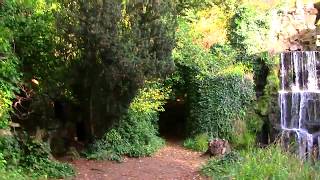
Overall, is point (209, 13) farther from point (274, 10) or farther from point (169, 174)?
point (169, 174)

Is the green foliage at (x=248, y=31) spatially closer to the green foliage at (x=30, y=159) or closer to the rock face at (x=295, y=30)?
the rock face at (x=295, y=30)

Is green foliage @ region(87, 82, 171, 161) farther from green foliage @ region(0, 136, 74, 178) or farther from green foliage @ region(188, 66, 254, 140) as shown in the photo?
green foliage @ region(0, 136, 74, 178)

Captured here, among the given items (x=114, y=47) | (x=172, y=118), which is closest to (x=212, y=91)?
(x=172, y=118)

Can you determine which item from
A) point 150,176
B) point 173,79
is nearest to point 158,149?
→ point 173,79

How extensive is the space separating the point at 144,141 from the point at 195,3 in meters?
7.39

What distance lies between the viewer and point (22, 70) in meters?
10.6

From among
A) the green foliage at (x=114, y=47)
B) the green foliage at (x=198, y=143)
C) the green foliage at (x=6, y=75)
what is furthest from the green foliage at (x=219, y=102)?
the green foliage at (x=6, y=75)

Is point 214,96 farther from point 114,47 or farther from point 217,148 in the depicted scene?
point 114,47

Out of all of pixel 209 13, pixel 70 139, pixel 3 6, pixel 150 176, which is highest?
pixel 209 13

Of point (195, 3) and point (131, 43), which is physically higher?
point (195, 3)

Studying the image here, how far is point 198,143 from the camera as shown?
1572cm

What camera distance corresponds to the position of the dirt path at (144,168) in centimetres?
1047

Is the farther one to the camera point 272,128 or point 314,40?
point 314,40

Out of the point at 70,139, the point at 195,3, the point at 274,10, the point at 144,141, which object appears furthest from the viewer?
the point at 274,10
